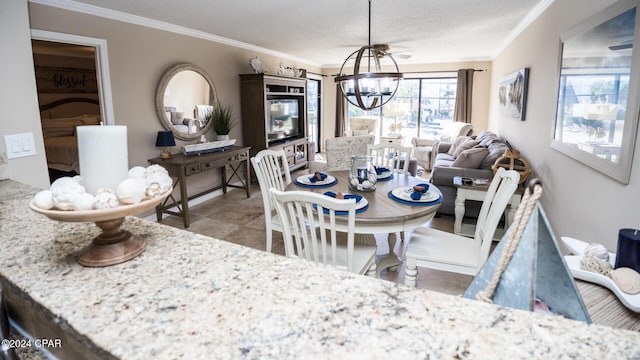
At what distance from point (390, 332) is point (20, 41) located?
2483 millimetres

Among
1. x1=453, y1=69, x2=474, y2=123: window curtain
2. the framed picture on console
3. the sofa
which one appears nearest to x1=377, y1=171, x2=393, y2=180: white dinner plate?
the sofa

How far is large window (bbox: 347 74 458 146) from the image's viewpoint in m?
8.02

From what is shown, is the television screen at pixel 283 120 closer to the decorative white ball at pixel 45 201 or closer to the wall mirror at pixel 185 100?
the wall mirror at pixel 185 100

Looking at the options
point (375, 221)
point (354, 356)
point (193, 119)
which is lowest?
point (375, 221)

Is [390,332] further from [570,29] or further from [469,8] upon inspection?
[469,8]

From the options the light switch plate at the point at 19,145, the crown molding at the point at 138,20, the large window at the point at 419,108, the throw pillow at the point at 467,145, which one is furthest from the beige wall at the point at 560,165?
the crown molding at the point at 138,20

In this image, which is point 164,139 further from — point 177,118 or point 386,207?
point 386,207

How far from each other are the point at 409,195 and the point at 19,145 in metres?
2.41

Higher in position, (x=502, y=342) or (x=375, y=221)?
(x=502, y=342)

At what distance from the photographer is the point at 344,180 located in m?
2.98

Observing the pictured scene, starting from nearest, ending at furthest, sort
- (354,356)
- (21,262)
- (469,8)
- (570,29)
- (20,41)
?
(354,356)
(21,262)
(20,41)
(570,29)
(469,8)

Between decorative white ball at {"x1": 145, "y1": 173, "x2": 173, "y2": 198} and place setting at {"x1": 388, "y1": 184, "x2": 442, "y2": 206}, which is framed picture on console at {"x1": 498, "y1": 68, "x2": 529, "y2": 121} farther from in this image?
decorative white ball at {"x1": 145, "y1": 173, "x2": 173, "y2": 198}

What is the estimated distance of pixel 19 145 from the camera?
6.45 feet

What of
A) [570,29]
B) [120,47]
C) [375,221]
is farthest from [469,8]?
[120,47]
